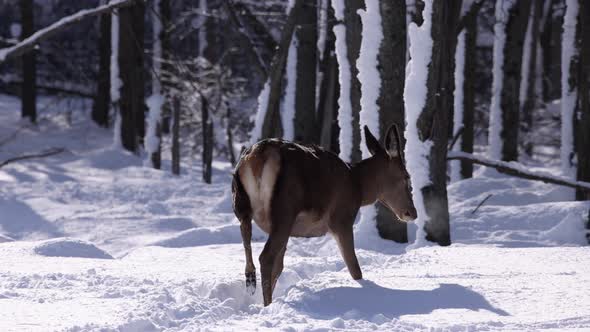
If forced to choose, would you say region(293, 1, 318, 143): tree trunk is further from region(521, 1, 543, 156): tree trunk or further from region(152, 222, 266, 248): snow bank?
region(521, 1, 543, 156): tree trunk

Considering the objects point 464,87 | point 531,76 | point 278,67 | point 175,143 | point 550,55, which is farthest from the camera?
point 550,55

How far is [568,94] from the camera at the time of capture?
17.0m

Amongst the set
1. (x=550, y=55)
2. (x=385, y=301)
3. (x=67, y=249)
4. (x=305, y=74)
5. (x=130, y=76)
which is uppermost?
(x=550, y=55)

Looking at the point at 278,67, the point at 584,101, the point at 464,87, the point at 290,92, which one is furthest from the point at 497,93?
the point at 278,67

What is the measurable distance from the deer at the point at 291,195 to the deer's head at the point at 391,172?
1.0 inches

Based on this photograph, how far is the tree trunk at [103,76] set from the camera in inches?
1186

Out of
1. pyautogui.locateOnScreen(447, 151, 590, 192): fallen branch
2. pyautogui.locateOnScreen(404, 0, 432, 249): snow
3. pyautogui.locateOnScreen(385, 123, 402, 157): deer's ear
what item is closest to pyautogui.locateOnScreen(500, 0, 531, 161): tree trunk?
pyautogui.locateOnScreen(447, 151, 590, 192): fallen branch

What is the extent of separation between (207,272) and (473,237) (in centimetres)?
507

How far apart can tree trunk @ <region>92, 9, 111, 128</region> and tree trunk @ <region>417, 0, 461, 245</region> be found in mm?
20783

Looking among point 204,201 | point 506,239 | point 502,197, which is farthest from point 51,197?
point 506,239

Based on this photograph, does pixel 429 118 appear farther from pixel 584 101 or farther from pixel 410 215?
pixel 584 101

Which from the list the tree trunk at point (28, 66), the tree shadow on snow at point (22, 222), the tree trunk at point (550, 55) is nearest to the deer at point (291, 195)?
the tree shadow on snow at point (22, 222)

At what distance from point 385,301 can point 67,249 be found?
391 cm

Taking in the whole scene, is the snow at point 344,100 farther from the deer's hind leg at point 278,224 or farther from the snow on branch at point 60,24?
the deer's hind leg at point 278,224
